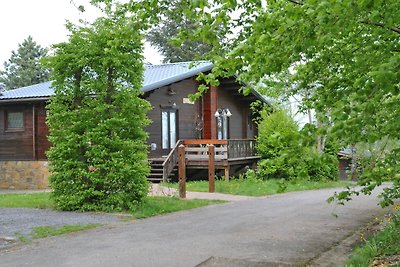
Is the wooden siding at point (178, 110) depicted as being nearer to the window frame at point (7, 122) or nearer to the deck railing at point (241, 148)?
the deck railing at point (241, 148)

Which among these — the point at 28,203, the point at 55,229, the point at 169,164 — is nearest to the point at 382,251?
the point at 55,229

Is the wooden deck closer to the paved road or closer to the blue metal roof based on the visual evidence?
the blue metal roof

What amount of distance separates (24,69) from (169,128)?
3536cm

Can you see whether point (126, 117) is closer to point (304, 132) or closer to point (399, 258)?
point (399, 258)

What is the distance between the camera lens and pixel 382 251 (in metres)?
7.92

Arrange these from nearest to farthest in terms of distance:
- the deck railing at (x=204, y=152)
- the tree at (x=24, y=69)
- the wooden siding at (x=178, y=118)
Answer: the deck railing at (x=204, y=152)
the wooden siding at (x=178, y=118)
the tree at (x=24, y=69)

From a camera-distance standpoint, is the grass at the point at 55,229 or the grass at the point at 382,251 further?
the grass at the point at 55,229

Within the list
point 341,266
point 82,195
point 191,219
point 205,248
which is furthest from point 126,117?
point 341,266

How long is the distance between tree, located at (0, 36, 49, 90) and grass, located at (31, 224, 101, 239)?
146 ft

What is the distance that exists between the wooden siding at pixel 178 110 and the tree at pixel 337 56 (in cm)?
1789

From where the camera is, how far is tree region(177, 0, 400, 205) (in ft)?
12.6

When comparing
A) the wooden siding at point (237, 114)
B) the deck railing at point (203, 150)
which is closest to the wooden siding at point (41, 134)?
the deck railing at point (203, 150)

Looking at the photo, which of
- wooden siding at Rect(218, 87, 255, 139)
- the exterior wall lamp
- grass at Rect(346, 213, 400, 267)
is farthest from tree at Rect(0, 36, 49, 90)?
grass at Rect(346, 213, 400, 267)

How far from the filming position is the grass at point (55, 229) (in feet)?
31.4
